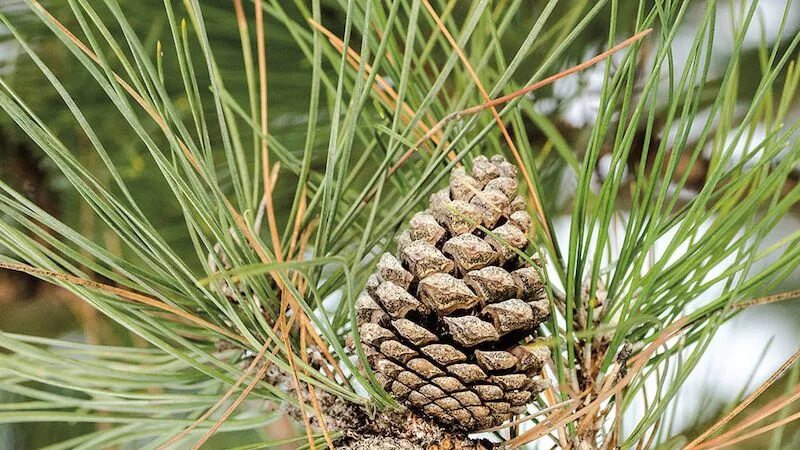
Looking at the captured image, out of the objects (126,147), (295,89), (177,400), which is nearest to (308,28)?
(295,89)

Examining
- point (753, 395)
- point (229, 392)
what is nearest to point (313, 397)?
point (229, 392)

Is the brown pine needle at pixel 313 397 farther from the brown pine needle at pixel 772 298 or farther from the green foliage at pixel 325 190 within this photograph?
the brown pine needle at pixel 772 298

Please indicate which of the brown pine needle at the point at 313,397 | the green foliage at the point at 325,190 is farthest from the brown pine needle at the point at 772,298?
the brown pine needle at the point at 313,397

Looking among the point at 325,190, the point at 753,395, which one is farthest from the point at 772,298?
the point at 325,190

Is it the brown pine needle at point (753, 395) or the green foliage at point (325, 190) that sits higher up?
the green foliage at point (325, 190)

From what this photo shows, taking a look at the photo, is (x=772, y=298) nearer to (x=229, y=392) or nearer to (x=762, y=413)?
(x=762, y=413)

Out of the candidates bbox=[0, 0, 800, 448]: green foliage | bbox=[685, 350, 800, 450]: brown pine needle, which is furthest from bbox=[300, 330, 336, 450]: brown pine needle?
bbox=[685, 350, 800, 450]: brown pine needle

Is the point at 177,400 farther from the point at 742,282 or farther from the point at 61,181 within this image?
the point at 61,181

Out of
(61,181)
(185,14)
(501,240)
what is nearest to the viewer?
(501,240)
